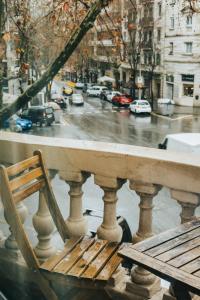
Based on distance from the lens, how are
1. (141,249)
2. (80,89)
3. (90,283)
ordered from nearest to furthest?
1. (141,249)
2. (90,283)
3. (80,89)

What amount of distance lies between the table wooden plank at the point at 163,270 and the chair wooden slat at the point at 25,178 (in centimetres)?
83

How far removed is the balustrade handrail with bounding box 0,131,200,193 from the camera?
269 centimetres

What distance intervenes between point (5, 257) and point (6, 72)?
912cm

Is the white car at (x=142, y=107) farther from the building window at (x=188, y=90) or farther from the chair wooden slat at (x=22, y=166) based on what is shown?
the chair wooden slat at (x=22, y=166)

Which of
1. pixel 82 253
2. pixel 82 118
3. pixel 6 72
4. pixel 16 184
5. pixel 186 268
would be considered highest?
pixel 6 72

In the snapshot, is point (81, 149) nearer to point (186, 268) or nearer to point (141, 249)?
point (141, 249)

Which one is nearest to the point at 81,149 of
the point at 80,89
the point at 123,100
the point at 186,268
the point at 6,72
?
the point at 186,268

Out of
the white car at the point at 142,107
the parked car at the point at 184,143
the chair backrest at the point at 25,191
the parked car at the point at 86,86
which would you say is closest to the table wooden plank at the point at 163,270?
the chair backrest at the point at 25,191

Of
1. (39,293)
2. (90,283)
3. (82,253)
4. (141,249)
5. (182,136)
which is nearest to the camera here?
(141,249)

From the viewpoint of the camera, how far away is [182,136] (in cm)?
1662

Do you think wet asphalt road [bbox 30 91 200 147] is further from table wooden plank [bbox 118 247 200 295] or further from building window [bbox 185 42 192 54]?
table wooden plank [bbox 118 247 200 295]

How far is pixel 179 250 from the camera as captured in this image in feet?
7.25

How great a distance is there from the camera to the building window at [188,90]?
43.2 meters

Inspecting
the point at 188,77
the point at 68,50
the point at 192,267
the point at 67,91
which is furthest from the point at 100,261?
the point at 67,91
